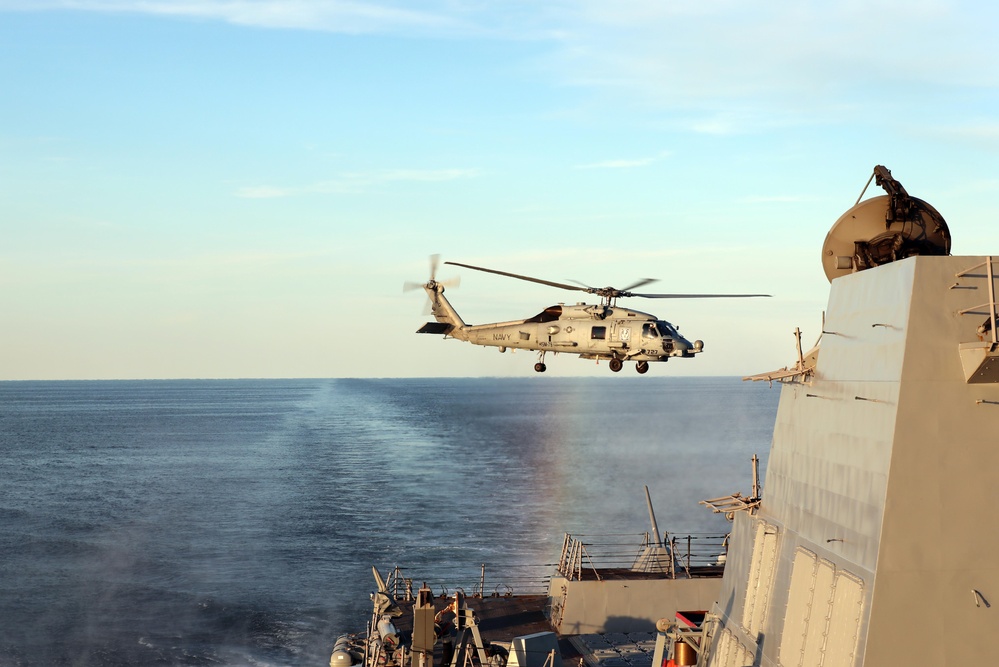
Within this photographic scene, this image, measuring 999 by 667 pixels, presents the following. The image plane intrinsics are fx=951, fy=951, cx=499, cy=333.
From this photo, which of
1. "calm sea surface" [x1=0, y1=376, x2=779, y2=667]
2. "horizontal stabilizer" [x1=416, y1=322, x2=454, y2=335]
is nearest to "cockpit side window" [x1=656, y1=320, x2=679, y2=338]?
"horizontal stabilizer" [x1=416, y1=322, x2=454, y2=335]

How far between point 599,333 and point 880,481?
76.1 ft

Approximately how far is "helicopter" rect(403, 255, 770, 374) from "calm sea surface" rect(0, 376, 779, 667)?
53.3 feet

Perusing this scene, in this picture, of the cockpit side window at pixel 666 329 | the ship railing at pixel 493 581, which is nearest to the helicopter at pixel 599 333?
the cockpit side window at pixel 666 329

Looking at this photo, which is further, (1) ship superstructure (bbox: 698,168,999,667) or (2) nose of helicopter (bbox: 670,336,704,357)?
(2) nose of helicopter (bbox: 670,336,704,357)

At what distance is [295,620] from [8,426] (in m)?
149

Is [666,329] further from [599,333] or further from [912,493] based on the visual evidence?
[912,493]

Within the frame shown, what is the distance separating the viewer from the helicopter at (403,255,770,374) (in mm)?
32406

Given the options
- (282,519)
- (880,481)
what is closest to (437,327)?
(880,481)

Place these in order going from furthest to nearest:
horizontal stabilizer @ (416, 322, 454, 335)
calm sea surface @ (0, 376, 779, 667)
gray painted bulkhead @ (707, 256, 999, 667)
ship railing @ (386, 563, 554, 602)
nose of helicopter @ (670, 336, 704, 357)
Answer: ship railing @ (386, 563, 554, 602), calm sea surface @ (0, 376, 779, 667), horizontal stabilizer @ (416, 322, 454, 335), nose of helicopter @ (670, 336, 704, 357), gray painted bulkhead @ (707, 256, 999, 667)

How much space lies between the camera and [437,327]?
40312mm

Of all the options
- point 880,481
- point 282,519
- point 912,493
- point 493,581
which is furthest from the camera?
point 282,519

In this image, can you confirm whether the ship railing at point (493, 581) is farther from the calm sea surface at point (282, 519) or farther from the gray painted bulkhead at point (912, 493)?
the gray painted bulkhead at point (912, 493)

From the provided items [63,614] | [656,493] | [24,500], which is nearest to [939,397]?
[63,614]

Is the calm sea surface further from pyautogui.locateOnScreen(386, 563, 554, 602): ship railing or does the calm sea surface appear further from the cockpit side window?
the cockpit side window
